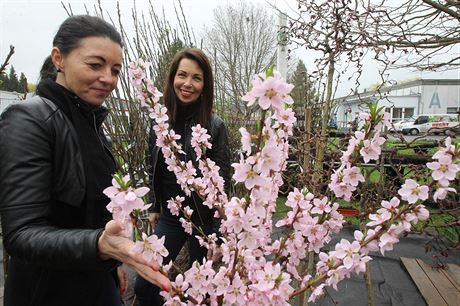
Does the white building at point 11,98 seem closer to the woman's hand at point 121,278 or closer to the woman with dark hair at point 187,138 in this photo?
the woman with dark hair at point 187,138

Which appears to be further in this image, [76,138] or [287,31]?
[287,31]

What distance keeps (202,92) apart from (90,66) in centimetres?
127

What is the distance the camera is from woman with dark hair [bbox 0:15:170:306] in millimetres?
902

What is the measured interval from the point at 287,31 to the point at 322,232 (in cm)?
202

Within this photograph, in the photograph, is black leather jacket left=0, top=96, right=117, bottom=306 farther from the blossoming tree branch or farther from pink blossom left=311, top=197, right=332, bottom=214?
pink blossom left=311, top=197, right=332, bottom=214

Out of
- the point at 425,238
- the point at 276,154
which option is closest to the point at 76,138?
the point at 276,154

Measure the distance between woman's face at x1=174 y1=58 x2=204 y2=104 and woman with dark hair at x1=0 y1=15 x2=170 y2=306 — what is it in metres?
1.01

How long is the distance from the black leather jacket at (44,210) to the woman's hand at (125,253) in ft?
0.13

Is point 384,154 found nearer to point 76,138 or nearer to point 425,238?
point 76,138

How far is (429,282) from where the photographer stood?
11.8 ft

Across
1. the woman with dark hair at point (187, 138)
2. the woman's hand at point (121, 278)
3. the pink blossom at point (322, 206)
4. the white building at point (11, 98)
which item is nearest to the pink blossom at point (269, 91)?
the pink blossom at point (322, 206)

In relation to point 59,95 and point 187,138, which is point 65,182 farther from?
point 187,138

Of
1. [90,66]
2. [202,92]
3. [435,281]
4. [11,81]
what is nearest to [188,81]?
[202,92]

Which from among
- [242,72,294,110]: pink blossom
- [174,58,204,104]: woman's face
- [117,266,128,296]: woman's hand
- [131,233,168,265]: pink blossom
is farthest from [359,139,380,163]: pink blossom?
[174,58,204,104]: woman's face
